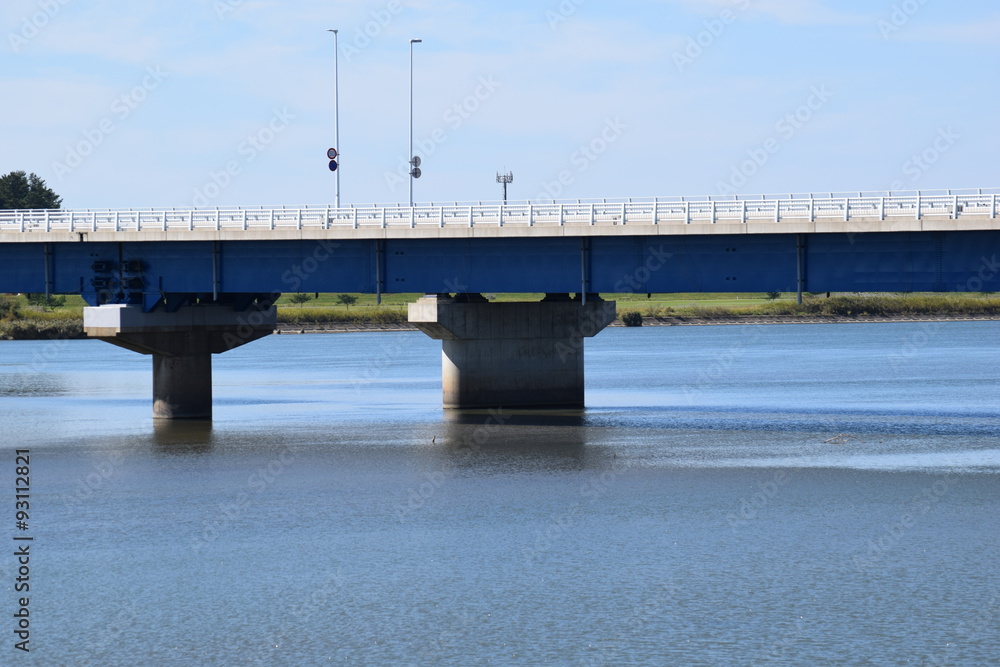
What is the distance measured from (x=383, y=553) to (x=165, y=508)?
32.5 ft

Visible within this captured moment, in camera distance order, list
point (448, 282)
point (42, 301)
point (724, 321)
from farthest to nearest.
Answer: point (724, 321), point (42, 301), point (448, 282)

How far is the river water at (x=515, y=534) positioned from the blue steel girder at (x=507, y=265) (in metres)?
6.36

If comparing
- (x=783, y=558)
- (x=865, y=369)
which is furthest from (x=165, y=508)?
(x=865, y=369)

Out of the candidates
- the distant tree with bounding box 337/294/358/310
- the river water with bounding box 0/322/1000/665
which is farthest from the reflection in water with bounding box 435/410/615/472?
the distant tree with bounding box 337/294/358/310

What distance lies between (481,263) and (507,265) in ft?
4.16

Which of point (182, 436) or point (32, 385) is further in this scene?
point (32, 385)

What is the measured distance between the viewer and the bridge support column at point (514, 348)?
6975 centimetres

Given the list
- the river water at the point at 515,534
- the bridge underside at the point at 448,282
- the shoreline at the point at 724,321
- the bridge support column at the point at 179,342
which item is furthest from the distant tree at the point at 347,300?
the bridge support column at the point at 179,342

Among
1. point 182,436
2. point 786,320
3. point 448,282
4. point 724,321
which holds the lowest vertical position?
point 724,321

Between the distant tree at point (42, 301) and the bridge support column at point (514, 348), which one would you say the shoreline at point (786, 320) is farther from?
the bridge support column at point (514, 348)

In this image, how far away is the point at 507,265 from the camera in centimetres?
6366

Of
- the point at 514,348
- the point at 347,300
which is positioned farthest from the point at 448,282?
the point at 347,300

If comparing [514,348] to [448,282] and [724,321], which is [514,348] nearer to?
[448,282]

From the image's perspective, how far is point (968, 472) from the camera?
47219 millimetres
